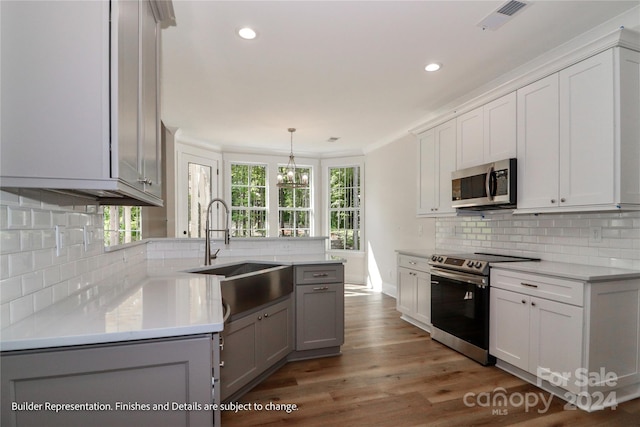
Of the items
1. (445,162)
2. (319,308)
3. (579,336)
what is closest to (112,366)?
(319,308)

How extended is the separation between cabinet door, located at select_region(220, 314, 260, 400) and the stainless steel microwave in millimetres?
2275

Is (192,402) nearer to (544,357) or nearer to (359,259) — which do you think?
(544,357)

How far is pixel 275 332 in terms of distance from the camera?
267 cm

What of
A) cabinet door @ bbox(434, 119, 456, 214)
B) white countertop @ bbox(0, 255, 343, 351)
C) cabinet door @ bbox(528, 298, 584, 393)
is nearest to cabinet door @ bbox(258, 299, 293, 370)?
white countertop @ bbox(0, 255, 343, 351)

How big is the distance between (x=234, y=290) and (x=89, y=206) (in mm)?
967

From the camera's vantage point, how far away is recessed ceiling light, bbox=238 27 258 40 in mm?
2405

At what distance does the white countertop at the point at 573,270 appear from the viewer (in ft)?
6.89

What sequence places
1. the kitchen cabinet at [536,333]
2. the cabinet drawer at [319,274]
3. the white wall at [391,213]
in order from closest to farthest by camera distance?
the kitchen cabinet at [536,333], the cabinet drawer at [319,274], the white wall at [391,213]

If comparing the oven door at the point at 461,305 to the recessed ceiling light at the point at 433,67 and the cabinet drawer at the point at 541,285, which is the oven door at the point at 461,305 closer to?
the cabinet drawer at the point at 541,285

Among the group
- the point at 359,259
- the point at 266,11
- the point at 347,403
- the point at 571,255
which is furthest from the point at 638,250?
the point at 359,259

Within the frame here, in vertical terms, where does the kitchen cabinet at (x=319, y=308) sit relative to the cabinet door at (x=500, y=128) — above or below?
below

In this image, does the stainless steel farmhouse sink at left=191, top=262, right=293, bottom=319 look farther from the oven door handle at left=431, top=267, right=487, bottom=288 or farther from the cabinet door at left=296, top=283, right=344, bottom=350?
the oven door handle at left=431, top=267, right=487, bottom=288

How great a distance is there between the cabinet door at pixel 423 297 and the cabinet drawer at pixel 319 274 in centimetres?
113

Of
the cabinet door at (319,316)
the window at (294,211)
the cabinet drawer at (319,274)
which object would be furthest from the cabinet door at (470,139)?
the window at (294,211)
